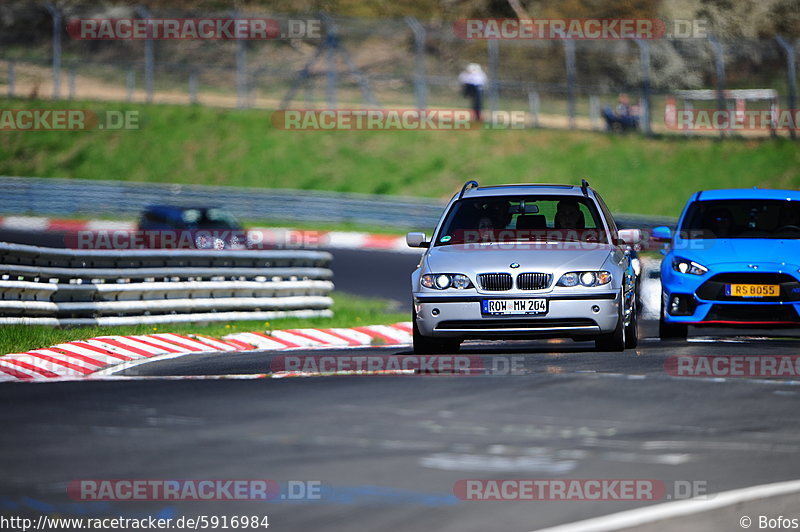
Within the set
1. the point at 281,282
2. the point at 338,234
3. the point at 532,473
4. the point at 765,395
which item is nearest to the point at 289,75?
the point at 338,234

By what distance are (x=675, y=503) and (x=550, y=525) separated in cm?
69

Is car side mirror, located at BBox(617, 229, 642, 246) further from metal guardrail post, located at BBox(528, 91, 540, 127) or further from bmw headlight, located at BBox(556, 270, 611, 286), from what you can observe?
metal guardrail post, located at BBox(528, 91, 540, 127)

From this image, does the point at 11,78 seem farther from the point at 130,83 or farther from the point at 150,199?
the point at 150,199

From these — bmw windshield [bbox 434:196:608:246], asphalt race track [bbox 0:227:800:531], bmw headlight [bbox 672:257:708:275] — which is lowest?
asphalt race track [bbox 0:227:800:531]

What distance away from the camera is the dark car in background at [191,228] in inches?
1248

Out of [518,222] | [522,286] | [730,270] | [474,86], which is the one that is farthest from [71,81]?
[522,286]

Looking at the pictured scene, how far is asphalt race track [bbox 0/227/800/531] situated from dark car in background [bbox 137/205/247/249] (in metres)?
20.2

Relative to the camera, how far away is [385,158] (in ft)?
140

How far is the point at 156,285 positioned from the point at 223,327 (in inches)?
42.6

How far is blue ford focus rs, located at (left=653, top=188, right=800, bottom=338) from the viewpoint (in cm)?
1443

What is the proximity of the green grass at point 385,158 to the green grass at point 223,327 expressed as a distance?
56.3ft

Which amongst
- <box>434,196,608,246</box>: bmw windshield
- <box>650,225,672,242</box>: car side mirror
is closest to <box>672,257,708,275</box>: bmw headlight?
<box>650,225,672,242</box>: car side mirror

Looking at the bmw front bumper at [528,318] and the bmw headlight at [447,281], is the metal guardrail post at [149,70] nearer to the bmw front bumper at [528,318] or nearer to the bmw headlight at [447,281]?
the bmw headlight at [447,281]

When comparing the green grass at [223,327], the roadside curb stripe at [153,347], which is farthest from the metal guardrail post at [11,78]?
the roadside curb stripe at [153,347]
